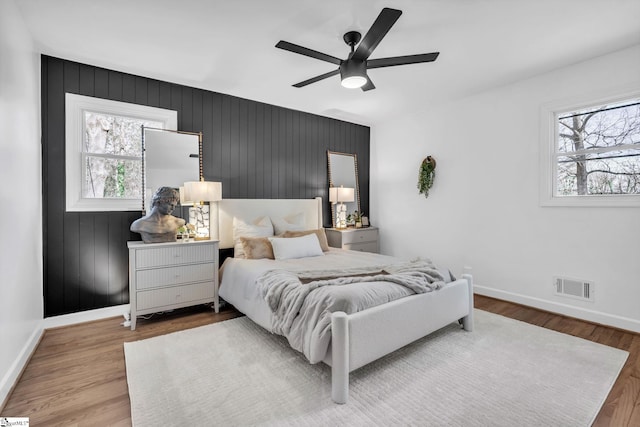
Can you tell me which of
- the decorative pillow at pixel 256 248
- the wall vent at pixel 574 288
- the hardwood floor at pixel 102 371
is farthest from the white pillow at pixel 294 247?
the wall vent at pixel 574 288

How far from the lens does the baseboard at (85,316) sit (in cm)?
299

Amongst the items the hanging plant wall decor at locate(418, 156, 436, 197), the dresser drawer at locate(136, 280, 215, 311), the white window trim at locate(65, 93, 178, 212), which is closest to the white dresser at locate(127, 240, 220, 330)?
the dresser drawer at locate(136, 280, 215, 311)

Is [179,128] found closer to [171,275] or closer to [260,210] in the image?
[260,210]

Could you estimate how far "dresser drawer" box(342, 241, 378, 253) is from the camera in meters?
4.77

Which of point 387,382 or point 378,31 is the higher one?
point 378,31

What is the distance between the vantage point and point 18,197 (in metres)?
2.27

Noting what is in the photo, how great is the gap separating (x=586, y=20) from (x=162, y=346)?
438 centimetres

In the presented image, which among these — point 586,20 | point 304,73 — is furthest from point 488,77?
point 304,73

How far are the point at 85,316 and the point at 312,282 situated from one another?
2.53 metres

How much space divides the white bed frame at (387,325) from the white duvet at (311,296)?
0.08 meters

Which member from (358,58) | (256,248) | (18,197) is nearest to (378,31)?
(358,58)

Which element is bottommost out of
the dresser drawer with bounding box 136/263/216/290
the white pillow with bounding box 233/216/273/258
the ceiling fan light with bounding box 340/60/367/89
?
the dresser drawer with bounding box 136/263/216/290

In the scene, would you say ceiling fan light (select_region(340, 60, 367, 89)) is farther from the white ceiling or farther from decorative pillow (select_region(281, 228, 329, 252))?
decorative pillow (select_region(281, 228, 329, 252))

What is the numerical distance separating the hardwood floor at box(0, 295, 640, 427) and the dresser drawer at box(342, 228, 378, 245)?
204 cm
